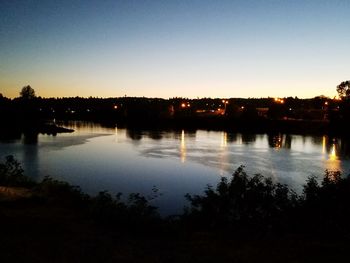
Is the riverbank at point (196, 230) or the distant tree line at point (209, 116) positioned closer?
the riverbank at point (196, 230)

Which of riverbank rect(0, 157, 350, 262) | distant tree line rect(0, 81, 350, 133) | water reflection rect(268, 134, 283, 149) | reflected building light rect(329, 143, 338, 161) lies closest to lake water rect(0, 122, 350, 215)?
reflected building light rect(329, 143, 338, 161)

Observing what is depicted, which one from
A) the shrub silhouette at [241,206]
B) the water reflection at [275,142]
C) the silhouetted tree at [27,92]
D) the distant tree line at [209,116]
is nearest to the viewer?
the shrub silhouette at [241,206]

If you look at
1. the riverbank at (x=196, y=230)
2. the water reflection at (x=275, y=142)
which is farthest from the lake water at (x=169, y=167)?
the riverbank at (x=196, y=230)

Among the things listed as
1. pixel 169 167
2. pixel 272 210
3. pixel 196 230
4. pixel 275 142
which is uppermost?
pixel 272 210

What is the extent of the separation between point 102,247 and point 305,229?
5.97 m

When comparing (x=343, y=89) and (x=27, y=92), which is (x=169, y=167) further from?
(x=27, y=92)

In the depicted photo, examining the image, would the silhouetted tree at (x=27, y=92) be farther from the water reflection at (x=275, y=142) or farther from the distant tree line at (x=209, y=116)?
the water reflection at (x=275, y=142)

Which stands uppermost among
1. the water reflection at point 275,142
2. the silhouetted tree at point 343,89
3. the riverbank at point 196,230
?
the silhouetted tree at point 343,89

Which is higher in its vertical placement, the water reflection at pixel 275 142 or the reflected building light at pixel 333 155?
the water reflection at pixel 275 142

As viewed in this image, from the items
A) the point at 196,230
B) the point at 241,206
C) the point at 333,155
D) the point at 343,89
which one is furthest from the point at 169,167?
the point at 343,89

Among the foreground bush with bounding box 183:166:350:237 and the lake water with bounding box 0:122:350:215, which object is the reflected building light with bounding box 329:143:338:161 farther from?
the foreground bush with bounding box 183:166:350:237

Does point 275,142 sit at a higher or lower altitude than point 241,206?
lower

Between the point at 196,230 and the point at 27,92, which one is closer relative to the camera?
the point at 196,230

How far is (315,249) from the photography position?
9.48 m
